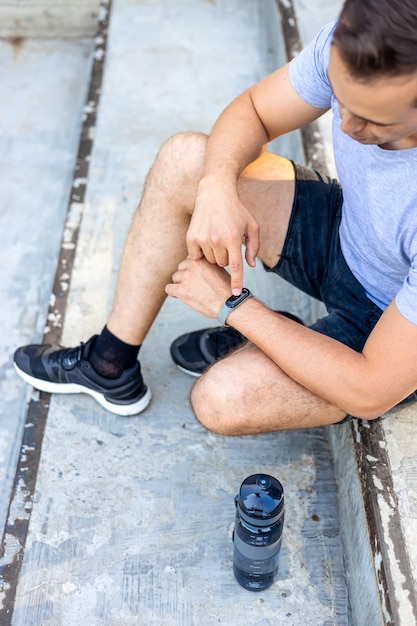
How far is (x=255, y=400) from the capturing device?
1763 millimetres

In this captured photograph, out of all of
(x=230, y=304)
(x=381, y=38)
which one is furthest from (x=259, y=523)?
(x=381, y=38)

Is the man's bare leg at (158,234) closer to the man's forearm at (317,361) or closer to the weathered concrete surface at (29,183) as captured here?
the man's forearm at (317,361)

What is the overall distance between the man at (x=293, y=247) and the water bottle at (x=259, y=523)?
0.19 metres

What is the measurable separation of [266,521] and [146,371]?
33.2 inches

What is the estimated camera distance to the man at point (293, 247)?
55.8 inches

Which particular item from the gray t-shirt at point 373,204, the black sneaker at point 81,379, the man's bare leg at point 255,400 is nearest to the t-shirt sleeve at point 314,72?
the gray t-shirt at point 373,204

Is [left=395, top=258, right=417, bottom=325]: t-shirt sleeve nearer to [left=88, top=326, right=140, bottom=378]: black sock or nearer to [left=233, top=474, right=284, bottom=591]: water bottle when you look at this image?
[left=233, top=474, right=284, bottom=591]: water bottle

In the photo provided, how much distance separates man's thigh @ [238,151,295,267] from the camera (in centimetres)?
198

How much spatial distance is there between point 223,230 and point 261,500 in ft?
2.00

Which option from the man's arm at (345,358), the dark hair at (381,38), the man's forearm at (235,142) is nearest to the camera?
the dark hair at (381,38)

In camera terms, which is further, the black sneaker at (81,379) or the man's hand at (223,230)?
the black sneaker at (81,379)

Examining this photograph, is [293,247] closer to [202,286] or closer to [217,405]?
[202,286]

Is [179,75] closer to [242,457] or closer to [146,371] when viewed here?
[146,371]

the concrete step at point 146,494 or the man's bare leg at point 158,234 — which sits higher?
the man's bare leg at point 158,234
